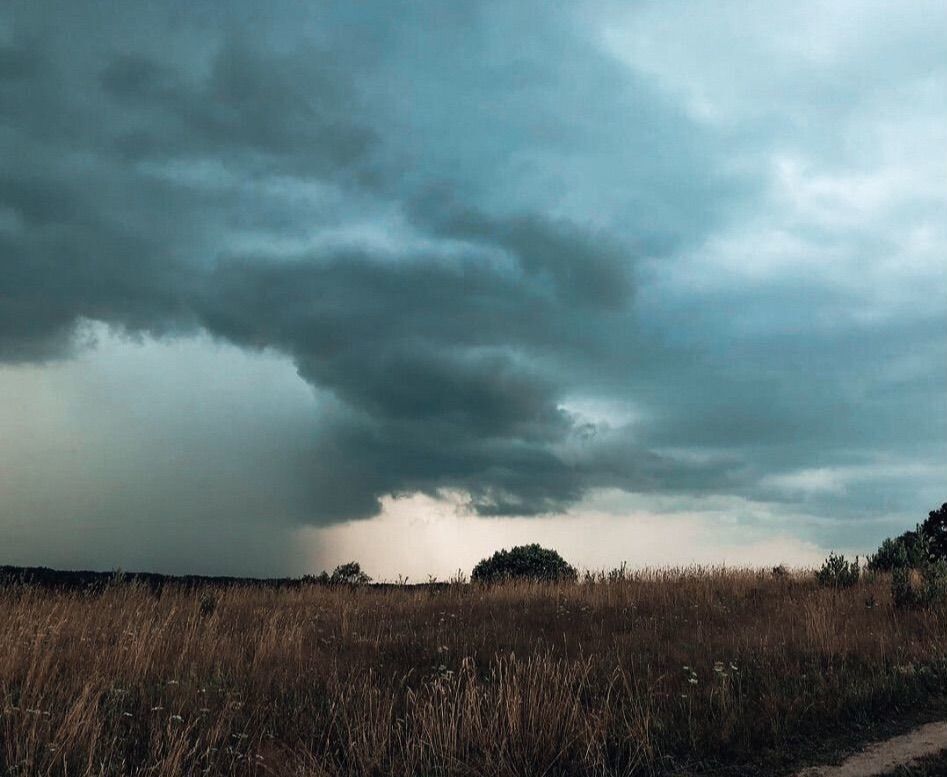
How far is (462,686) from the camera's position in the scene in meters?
9.91

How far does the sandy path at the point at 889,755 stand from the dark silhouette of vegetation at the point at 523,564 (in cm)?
1803

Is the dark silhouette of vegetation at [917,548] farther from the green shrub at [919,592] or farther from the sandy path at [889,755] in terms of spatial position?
the sandy path at [889,755]

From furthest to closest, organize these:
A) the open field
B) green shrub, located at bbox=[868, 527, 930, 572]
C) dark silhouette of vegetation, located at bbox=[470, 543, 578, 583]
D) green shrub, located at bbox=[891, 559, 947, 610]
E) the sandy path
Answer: dark silhouette of vegetation, located at bbox=[470, 543, 578, 583]
green shrub, located at bbox=[868, 527, 930, 572]
green shrub, located at bbox=[891, 559, 947, 610]
the open field
the sandy path

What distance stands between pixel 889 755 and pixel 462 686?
15.4ft

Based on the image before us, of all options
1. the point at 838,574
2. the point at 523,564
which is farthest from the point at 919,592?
the point at 523,564

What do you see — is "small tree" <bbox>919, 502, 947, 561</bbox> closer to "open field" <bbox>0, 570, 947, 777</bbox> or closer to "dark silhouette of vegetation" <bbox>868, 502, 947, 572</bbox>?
"dark silhouette of vegetation" <bbox>868, 502, 947, 572</bbox>

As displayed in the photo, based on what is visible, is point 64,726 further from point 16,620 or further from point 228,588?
point 228,588

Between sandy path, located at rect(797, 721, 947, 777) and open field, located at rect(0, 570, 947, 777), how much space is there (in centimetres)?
33

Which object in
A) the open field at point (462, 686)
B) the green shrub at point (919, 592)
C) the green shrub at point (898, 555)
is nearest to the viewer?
the open field at point (462, 686)

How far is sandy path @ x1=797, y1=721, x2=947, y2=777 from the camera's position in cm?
661

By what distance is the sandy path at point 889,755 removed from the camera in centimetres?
661

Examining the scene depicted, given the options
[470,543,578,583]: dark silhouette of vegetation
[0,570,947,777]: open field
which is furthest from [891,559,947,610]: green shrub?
[470,543,578,583]: dark silhouette of vegetation

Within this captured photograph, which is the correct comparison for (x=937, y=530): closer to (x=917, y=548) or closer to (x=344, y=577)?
(x=917, y=548)

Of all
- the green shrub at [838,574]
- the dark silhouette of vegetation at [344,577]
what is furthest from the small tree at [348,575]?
the green shrub at [838,574]
